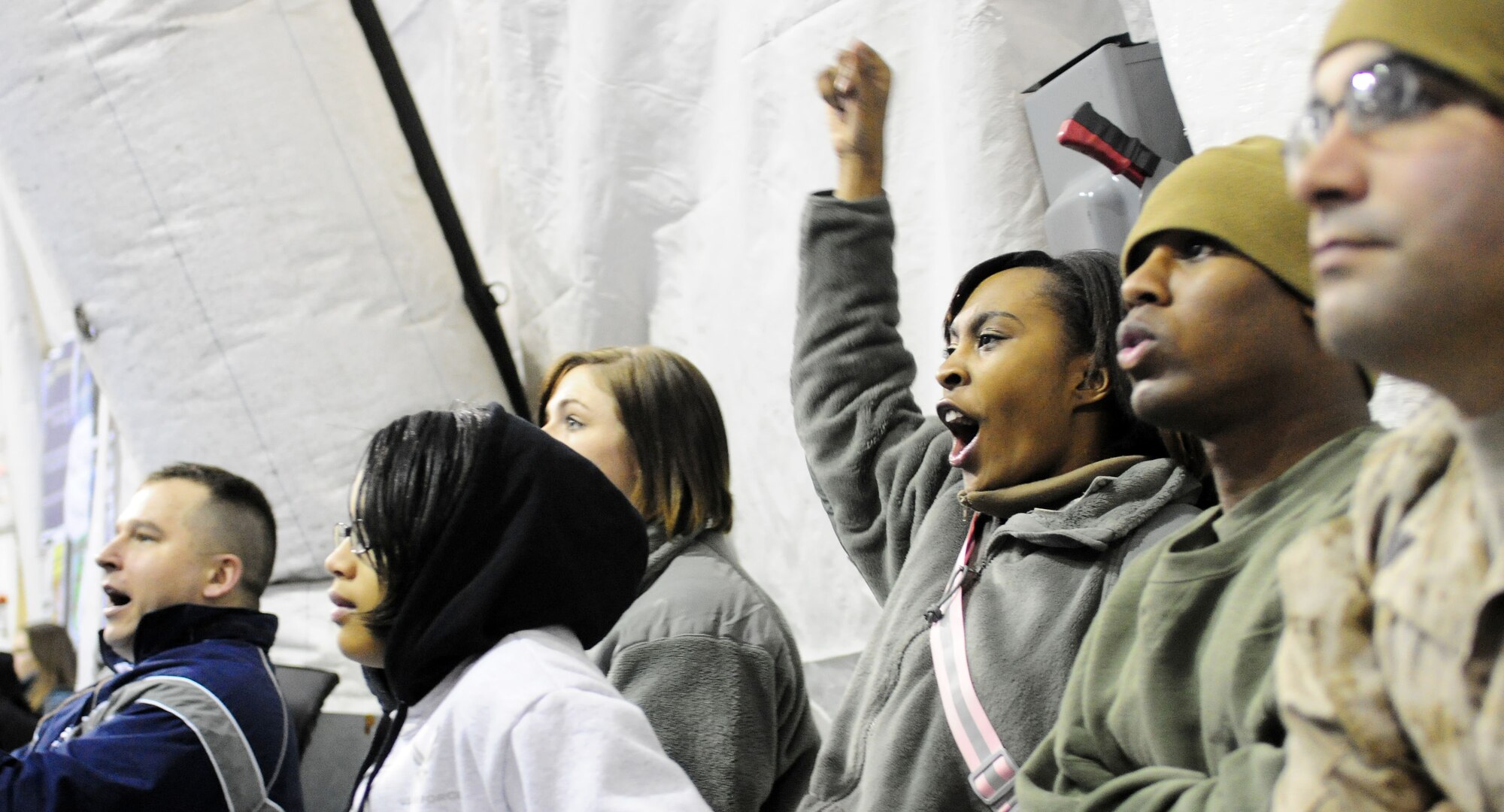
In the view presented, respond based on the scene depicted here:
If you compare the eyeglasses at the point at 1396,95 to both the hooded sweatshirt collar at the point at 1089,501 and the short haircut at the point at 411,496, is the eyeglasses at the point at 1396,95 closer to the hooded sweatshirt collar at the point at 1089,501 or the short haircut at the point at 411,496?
the hooded sweatshirt collar at the point at 1089,501

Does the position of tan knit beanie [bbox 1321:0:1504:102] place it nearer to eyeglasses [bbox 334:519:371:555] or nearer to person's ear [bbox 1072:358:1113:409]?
person's ear [bbox 1072:358:1113:409]

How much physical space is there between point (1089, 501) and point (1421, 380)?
20.8 inches

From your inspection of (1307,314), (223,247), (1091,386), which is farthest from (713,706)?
(223,247)

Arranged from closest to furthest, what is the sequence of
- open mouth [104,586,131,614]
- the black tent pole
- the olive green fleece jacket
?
the olive green fleece jacket → open mouth [104,586,131,614] → the black tent pole

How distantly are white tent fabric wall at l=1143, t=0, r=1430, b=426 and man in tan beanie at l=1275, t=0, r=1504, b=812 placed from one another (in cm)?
61

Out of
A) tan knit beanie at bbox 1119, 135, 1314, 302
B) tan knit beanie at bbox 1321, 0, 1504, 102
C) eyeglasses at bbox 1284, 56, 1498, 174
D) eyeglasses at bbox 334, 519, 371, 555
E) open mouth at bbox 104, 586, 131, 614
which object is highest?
tan knit beanie at bbox 1321, 0, 1504, 102

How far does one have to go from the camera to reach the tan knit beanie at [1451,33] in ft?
1.64

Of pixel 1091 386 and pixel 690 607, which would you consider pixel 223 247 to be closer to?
pixel 690 607

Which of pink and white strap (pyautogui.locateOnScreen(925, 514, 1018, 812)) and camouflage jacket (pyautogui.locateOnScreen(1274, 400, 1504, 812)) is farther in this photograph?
pink and white strap (pyautogui.locateOnScreen(925, 514, 1018, 812))

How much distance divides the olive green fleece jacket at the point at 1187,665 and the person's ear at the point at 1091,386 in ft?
1.01

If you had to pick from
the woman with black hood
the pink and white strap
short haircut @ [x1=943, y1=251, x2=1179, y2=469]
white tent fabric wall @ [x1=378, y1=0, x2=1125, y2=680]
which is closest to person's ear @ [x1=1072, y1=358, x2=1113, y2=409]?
short haircut @ [x1=943, y1=251, x2=1179, y2=469]

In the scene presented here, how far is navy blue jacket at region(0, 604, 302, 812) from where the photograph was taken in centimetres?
136

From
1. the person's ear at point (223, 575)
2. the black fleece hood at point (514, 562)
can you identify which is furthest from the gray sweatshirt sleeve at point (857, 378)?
the person's ear at point (223, 575)

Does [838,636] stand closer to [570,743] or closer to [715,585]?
[715,585]
